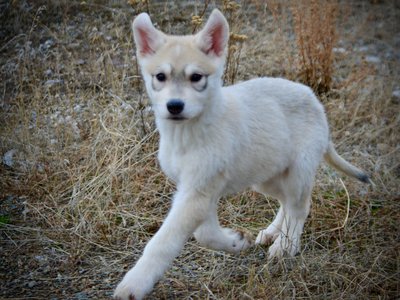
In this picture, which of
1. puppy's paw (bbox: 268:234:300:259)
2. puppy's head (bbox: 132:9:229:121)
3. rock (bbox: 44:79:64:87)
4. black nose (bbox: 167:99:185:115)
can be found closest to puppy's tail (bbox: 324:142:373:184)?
puppy's paw (bbox: 268:234:300:259)

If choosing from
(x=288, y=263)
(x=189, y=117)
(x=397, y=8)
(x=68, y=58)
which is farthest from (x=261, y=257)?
(x=397, y=8)

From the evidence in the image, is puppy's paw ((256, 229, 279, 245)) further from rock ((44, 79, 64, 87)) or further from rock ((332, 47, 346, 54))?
rock ((332, 47, 346, 54))

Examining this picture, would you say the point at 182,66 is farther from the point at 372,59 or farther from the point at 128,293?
the point at 372,59

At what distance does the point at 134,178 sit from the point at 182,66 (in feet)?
5.53

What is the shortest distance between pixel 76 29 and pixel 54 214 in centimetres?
343

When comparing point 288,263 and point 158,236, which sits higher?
point 158,236

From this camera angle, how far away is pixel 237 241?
3604 millimetres

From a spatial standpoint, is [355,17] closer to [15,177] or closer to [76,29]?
[76,29]

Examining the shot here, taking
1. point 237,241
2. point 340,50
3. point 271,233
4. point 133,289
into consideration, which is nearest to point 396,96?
point 340,50

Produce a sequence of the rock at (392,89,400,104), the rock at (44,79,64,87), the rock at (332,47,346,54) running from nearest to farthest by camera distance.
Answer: the rock at (44,79,64,87)
the rock at (392,89,400,104)
the rock at (332,47,346,54)

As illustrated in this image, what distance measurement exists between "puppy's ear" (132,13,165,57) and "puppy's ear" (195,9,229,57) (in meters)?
0.23

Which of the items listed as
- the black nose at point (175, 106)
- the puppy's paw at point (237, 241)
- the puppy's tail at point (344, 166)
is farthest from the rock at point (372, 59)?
the black nose at point (175, 106)

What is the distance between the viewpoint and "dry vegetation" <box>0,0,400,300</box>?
350 centimetres

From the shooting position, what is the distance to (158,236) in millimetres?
3119
